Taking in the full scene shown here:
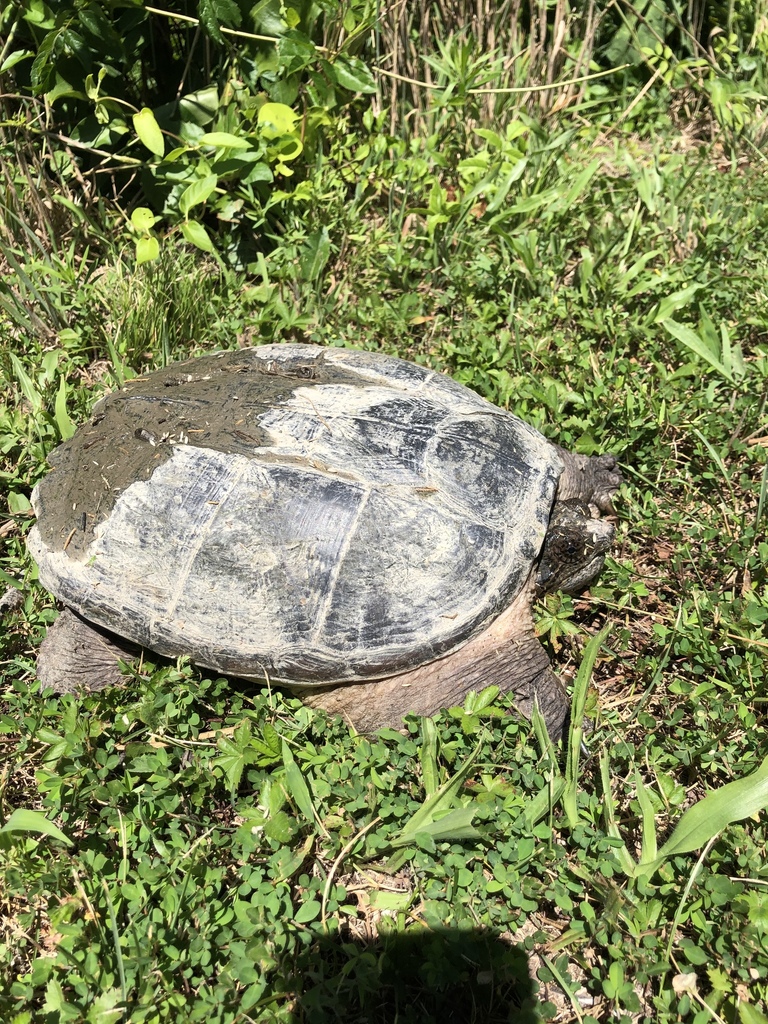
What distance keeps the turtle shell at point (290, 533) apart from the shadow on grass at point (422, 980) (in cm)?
78

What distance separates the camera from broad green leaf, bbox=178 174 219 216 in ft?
11.6

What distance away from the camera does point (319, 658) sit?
2.35m

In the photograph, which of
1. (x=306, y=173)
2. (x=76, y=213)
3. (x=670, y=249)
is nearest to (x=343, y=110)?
(x=306, y=173)

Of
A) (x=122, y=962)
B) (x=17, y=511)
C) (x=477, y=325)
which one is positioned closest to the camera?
(x=122, y=962)

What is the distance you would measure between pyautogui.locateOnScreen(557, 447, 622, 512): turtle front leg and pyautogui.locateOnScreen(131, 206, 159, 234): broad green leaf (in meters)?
2.29

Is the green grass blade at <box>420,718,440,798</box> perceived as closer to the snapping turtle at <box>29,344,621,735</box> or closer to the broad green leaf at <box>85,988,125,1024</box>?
the snapping turtle at <box>29,344,621,735</box>

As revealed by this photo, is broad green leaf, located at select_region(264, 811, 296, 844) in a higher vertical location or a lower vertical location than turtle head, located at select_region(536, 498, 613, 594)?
lower

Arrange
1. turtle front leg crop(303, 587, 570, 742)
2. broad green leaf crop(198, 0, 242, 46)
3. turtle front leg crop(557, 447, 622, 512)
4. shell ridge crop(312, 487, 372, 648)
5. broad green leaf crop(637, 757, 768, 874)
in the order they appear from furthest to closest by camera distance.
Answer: broad green leaf crop(198, 0, 242, 46) → turtle front leg crop(557, 447, 622, 512) → turtle front leg crop(303, 587, 570, 742) → shell ridge crop(312, 487, 372, 648) → broad green leaf crop(637, 757, 768, 874)

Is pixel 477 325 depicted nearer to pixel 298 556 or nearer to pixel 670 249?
pixel 670 249

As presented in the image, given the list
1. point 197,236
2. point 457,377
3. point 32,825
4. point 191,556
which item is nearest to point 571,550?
point 457,377

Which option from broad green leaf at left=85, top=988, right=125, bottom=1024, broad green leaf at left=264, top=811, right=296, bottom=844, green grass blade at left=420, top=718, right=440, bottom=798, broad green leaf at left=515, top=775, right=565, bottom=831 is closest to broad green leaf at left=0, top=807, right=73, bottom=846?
broad green leaf at left=85, top=988, right=125, bottom=1024

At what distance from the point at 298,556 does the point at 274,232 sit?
8.57ft

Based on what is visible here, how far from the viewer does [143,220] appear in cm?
362

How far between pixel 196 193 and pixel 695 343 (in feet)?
8.32
